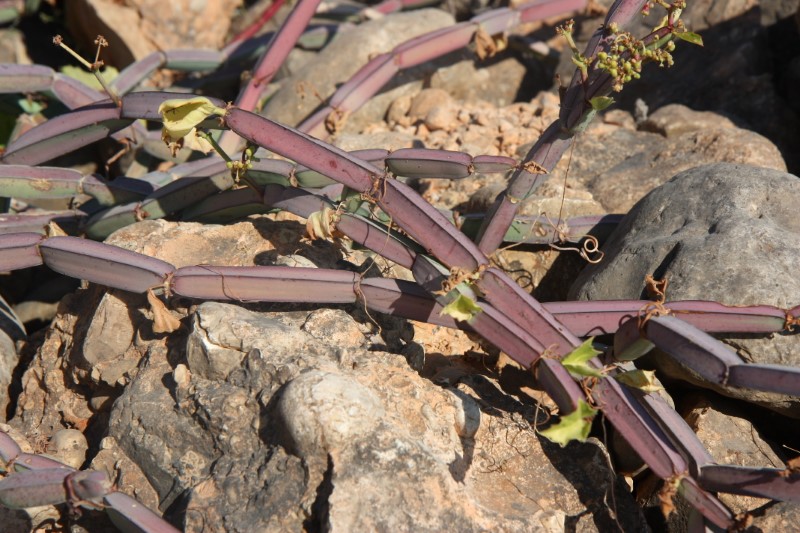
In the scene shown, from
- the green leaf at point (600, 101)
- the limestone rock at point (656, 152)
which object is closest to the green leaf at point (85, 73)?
the limestone rock at point (656, 152)

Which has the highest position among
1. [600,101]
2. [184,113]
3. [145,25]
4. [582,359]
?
[600,101]

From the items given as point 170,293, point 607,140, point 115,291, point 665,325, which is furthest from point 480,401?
point 607,140

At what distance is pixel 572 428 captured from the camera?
2.37 meters

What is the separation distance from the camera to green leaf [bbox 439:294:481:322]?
102 inches

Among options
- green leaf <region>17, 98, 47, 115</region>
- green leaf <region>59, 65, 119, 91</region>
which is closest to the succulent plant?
green leaf <region>17, 98, 47, 115</region>

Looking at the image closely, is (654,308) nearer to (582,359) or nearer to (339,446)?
(582,359)

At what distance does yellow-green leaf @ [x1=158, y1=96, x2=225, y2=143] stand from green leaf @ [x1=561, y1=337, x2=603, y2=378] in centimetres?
149

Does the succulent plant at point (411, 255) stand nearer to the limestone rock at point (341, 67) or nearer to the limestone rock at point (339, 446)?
the limestone rock at point (339, 446)

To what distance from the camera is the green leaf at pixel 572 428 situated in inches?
92.8

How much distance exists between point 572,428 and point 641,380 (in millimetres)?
331

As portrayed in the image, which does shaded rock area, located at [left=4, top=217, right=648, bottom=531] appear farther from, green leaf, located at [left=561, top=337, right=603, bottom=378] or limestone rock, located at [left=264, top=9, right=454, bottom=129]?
limestone rock, located at [left=264, top=9, right=454, bottom=129]

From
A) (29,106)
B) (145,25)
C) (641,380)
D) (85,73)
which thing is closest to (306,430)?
(641,380)

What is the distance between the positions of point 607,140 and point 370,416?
2463 mm

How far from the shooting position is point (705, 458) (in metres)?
2.51
